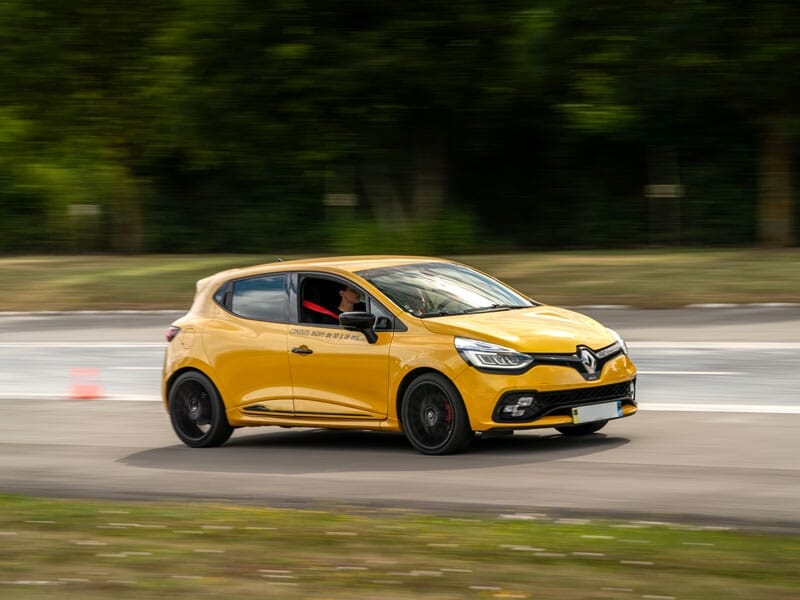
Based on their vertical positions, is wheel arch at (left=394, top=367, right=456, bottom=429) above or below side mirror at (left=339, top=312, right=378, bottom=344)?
below

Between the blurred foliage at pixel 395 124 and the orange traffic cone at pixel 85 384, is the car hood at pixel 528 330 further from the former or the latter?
the blurred foliage at pixel 395 124

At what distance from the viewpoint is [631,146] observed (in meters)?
35.3

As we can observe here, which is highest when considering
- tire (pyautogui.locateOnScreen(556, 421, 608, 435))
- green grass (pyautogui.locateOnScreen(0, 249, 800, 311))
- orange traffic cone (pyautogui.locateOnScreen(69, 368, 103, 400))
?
green grass (pyautogui.locateOnScreen(0, 249, 800, 311))

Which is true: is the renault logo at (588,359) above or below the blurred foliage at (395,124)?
below

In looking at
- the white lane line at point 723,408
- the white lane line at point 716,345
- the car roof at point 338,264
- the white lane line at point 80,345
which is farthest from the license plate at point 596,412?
the white lane line at point 80,345

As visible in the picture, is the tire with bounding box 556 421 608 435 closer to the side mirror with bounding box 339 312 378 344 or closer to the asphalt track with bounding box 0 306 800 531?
the asphalt track with bounding box 0 306 800 531

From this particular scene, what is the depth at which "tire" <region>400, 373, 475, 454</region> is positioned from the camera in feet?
36.8

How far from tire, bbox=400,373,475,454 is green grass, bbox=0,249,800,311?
518 inches

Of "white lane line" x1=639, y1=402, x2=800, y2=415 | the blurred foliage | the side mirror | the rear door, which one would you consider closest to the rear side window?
the rear door

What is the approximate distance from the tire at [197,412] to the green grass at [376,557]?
12.6 feet

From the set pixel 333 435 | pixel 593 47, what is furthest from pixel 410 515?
pixel 593 47

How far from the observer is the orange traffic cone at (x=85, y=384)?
57.2 feet

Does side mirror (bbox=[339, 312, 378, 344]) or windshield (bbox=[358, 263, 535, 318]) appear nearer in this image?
side mirror (bbox=[339, 312, 378, 344])

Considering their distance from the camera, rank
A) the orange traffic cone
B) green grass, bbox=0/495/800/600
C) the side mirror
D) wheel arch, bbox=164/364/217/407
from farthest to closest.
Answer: the orange traffic cone → wheel arch, bbox=164/364/217/407 → the side mirror → green grass, bbox=0/495/800/600
